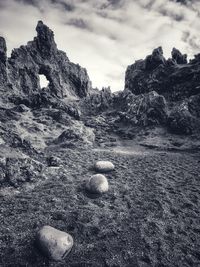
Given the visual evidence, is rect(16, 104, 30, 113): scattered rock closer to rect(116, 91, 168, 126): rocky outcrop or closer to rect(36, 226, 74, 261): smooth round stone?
rect(116, 91, 168, 126): rocky outcrop

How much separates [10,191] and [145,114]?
16.8 meters

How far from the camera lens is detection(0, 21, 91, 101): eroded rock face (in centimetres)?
3117

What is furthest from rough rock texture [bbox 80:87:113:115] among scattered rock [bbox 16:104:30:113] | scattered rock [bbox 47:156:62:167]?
scattered rock [bbox 47:156:62:167]

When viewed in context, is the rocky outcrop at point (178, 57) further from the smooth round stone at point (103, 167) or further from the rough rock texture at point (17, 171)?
the rough rock texture at point (17, 171)

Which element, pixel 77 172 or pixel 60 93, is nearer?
pixel 77 172

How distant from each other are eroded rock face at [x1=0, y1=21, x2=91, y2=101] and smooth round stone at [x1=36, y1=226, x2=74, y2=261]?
2467cm

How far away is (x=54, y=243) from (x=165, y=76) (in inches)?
1042

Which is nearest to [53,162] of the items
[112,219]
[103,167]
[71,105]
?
[103,167]

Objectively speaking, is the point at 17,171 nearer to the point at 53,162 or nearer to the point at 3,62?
the point at 53,162

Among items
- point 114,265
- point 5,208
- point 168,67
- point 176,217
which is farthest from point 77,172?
point 168,67

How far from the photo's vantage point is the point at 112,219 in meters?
7.26

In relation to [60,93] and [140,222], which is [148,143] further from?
[60,93]

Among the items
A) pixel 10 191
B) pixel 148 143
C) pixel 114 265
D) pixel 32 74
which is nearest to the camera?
pixel 114 265

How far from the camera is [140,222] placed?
7176 mm
